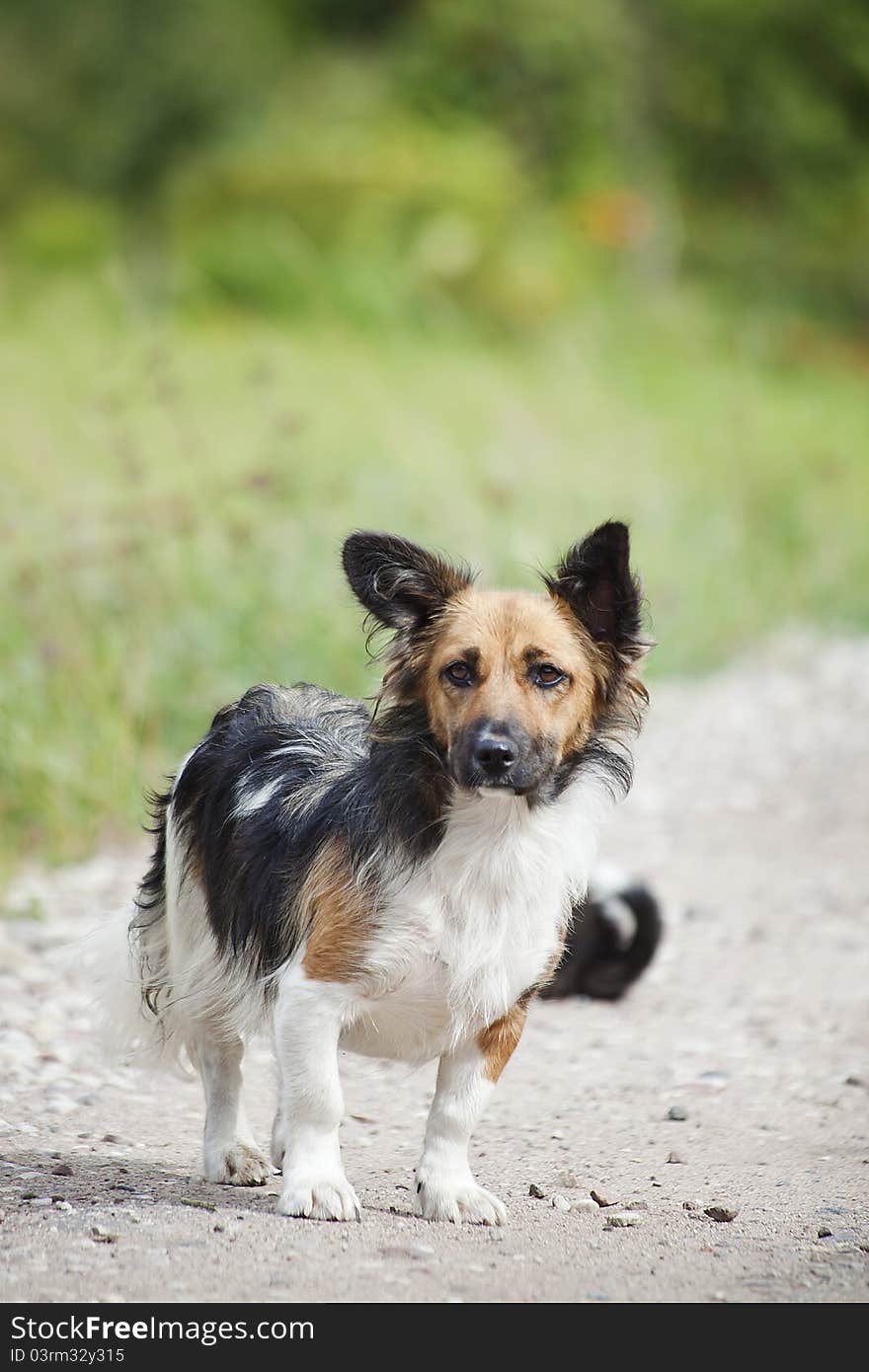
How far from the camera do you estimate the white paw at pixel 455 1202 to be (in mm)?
3439

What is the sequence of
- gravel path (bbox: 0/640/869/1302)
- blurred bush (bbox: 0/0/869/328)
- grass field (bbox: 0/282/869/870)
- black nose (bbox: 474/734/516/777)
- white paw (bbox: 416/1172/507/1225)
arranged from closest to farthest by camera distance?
gravel path (bbox: 0/640/869/1302), black nose (bbox: 474/734/516/777), white paw (bbox: 416/1172/507/1225), grass field (bbox: 0/282/869/870), blurred bush (bbox: 0/0/869/328)

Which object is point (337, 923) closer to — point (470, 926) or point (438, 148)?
point (470, 926)

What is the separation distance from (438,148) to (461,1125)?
2021 cm

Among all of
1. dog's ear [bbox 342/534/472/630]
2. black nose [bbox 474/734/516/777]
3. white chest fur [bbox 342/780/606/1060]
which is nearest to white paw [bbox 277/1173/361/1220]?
white chest fur [bbox 342/780/606/1060]

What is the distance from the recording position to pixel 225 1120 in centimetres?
381

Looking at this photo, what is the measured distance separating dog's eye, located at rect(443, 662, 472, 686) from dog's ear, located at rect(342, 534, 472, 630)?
0.20 metres

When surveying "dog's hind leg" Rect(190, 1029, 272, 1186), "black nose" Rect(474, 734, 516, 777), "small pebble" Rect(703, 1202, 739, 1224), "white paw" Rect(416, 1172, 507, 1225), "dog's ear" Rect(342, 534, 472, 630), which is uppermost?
"dog's ear" Rect(342, 534, 472, 630)

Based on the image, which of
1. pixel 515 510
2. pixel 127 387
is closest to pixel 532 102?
pixel 515 510

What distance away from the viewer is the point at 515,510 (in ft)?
37.2

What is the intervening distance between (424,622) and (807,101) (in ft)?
79.3

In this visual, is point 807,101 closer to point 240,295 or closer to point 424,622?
point 240,295

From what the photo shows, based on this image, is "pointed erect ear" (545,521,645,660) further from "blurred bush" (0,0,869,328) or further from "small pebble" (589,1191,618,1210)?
"blurred bush" (0,0,869,328)

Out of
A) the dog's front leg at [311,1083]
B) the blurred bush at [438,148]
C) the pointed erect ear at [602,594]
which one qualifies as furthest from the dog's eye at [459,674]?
the blurred bush at [438,148]

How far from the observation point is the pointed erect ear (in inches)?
143
